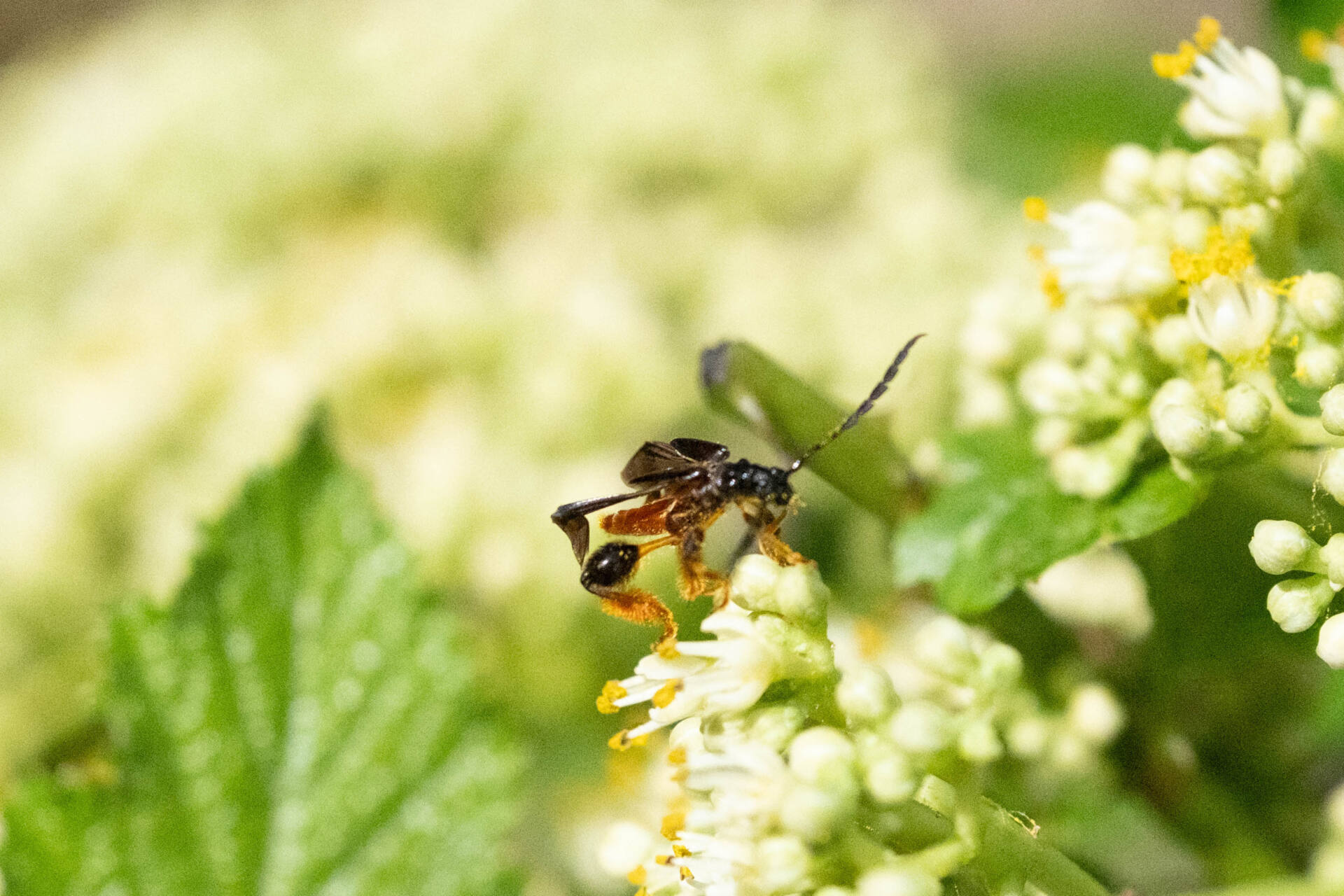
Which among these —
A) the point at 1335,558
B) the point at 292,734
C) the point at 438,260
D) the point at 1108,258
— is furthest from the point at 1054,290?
the point at 438,260

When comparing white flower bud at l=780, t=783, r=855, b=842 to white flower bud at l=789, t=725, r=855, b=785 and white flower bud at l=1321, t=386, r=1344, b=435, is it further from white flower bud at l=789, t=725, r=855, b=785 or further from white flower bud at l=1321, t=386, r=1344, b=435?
white flower bud at l=1321, t=386, r=1344, b=435

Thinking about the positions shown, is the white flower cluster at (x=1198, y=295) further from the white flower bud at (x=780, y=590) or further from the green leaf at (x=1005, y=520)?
the white flower bud at (x=780, y=590)

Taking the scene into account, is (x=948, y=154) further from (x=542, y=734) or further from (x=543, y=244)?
(x=542, y=734)

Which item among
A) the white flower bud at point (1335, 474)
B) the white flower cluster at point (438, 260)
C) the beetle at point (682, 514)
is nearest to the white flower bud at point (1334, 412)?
the white flower bud at point (1335, 474)

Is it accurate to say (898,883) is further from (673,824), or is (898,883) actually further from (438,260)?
(438,260)

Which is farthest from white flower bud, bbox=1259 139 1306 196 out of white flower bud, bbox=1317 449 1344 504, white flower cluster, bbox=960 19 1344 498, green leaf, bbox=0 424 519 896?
green leaf, bbox=0 424 519 896

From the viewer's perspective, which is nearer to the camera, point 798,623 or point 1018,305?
point 798,623

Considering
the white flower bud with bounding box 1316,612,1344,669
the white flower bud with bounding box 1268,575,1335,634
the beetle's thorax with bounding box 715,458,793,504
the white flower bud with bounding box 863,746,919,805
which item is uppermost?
the beetle's thorax with bounding box 715,458,793,504

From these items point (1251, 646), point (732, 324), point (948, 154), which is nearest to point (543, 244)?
point (732, 324)
